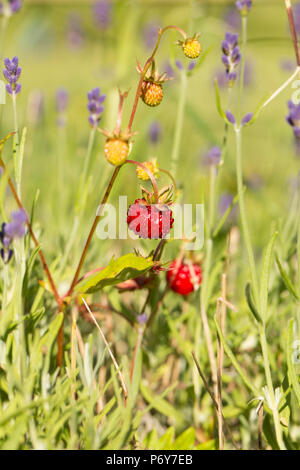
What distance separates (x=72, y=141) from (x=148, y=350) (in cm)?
149

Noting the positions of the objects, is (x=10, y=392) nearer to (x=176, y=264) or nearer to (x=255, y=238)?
(x=176, y=264)

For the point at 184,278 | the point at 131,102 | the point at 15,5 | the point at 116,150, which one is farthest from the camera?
the point at 131,102

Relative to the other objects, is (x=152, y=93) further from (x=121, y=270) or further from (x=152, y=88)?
(x=121, y=270)

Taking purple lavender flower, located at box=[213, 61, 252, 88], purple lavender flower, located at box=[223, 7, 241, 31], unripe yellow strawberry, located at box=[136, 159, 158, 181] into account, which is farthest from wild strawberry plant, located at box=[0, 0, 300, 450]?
purple lavender flower, located at box=[223, 7, 241, 31]

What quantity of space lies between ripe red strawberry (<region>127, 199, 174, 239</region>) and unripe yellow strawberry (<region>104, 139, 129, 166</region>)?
79 mm

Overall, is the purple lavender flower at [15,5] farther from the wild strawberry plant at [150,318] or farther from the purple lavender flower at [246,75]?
the purple lavender flower at [246,75]

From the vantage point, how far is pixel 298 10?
1888 millimetres

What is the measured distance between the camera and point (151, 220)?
66cm

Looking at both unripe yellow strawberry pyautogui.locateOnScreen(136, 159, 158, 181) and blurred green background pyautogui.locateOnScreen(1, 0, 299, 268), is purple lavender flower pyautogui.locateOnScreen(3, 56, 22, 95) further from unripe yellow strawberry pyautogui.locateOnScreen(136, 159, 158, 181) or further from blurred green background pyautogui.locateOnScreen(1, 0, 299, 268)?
blurred green background pyautogui.locateOnScreen(1, 0, 299, 268)

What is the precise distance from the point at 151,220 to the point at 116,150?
99mm

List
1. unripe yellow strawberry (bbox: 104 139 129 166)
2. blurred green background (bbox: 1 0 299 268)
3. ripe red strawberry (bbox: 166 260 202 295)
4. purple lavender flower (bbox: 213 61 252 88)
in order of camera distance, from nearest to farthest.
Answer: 1. unripe yellow strawberry (bbox: 104 139 129 166)
2. ripe red strawberry (bbox: 166 260 202 295)
3. blurred green background (bbox: 1 0 299 268)
4. purple lavender flower (bbox: 213 61 252 88)

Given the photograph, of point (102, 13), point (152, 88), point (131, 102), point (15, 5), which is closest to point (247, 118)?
point (152, 88)

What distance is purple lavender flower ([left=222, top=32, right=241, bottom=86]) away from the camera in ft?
2.48
